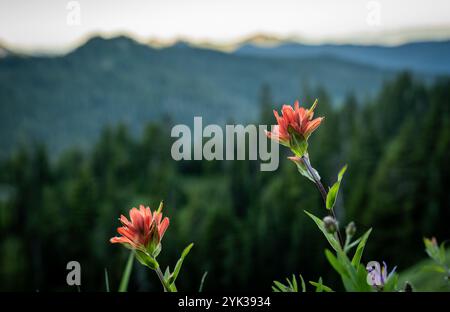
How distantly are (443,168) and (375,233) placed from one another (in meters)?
7.95

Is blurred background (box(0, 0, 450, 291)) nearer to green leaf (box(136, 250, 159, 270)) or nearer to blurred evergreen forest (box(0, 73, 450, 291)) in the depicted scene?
blurred evergreen forest (box(0, 73, 450, 291))

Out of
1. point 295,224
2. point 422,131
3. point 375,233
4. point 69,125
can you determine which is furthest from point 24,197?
point 69,125

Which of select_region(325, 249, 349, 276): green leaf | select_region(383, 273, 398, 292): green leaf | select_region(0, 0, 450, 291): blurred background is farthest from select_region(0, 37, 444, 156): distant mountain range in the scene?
select_region(325, 249, 349, 276): green leaf

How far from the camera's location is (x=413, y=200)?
130 feet

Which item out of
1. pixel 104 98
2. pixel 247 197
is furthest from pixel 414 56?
pixel 104 98

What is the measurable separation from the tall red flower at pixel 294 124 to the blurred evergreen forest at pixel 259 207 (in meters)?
33.2

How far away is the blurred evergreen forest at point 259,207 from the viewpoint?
40000 millimetres

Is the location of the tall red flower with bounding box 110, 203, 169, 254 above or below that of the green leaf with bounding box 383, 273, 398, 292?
above

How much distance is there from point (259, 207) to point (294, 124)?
183ft

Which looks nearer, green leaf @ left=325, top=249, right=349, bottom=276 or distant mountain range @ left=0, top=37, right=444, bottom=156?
green leaf @ left=325, top=249, right=349, bottom=276

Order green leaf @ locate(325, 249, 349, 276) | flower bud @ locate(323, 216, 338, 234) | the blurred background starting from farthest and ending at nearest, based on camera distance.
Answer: the blurred background, flower bud @ locate(323, 216, 338, 234), green leaf @ locate(325, 249, 349, 276)

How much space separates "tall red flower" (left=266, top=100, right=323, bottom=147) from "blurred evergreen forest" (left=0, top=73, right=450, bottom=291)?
33.2 m

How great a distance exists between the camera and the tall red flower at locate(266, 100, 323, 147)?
1532 mm

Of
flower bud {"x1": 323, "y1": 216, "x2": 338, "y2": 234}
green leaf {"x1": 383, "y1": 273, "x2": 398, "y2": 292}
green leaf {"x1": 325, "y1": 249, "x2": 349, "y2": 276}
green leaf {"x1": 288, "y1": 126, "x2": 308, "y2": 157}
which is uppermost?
green leaf {"x1": 288, "y1": 126, "x2": 308, "y2": 157}
